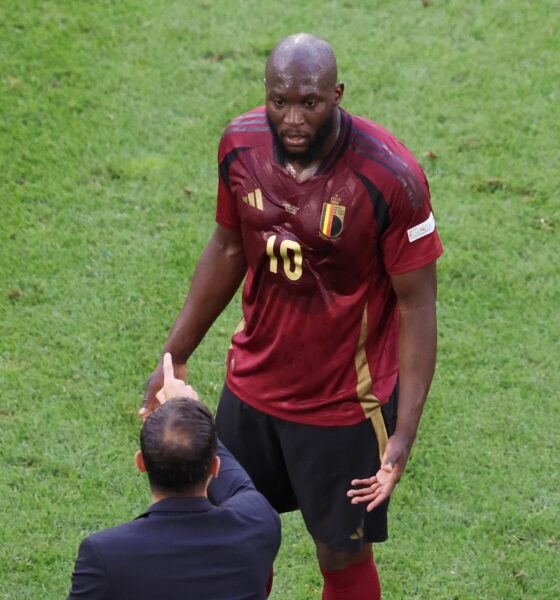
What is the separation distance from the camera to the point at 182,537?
380 centimetres

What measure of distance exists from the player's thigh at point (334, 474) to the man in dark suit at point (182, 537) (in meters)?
0.91

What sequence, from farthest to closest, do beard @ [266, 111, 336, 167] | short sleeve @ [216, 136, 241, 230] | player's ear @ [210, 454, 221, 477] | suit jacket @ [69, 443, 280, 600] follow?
short sleeve @ [216, 136, 241, 230], beard @ [266, 111, 336, 167], player's ear @ [210, 454, 221, 477], suit jacket @ [69, 443, 280, 600]

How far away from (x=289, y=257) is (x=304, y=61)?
0.71 m

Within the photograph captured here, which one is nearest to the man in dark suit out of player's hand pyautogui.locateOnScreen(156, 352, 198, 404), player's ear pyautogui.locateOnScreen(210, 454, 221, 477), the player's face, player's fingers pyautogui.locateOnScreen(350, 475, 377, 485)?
player's ear pyautogui.locateOnScreen(210, 454, 221, 477)

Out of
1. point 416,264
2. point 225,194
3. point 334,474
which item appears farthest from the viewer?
point 334,474

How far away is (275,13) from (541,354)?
158 inches

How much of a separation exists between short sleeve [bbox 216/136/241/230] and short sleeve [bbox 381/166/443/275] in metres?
0.62

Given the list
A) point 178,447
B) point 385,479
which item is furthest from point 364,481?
point 178,447

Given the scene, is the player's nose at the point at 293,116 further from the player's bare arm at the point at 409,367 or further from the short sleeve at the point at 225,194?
the player's bare arm at the point at 409,367

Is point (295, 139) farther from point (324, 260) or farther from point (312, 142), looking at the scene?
point (324, 260)

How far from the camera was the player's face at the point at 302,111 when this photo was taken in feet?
14.4

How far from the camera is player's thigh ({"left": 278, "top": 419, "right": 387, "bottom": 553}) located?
4953mm

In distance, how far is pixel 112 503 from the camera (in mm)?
6180

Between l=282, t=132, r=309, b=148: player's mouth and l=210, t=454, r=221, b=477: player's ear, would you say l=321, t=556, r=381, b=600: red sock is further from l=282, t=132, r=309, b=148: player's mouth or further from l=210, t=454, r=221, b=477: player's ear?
l=282, t=132, r=309, b=148: player's mouth
